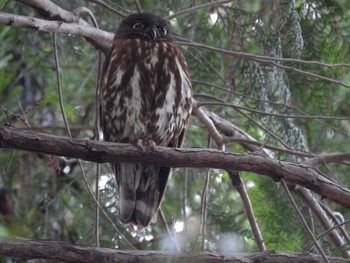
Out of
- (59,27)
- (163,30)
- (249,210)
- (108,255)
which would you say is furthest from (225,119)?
(108,255)

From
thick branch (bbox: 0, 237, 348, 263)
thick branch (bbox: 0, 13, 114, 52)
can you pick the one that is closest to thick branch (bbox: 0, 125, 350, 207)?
thick branch (bbox: 0, 237, 348, 263)

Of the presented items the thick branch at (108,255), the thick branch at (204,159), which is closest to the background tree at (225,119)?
the thick branch at (204,159)

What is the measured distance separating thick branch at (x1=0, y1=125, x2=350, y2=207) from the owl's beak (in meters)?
1.09

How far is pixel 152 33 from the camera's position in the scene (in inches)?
149

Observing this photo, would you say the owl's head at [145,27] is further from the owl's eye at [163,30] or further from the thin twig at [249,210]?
the thin twig at [249,210]

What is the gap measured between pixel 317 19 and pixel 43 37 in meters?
1.84

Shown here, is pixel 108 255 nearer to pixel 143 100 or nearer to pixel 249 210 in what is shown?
pixel 249 210

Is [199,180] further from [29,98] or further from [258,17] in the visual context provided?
[29,98]

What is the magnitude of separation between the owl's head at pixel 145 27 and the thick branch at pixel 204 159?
112cm

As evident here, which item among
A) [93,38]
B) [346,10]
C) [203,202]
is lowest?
[203,202]

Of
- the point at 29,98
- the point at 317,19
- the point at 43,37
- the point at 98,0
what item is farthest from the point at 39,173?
the point at 317,19

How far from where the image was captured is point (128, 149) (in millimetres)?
2814

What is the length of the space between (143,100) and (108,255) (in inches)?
43.0

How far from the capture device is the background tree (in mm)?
3480
